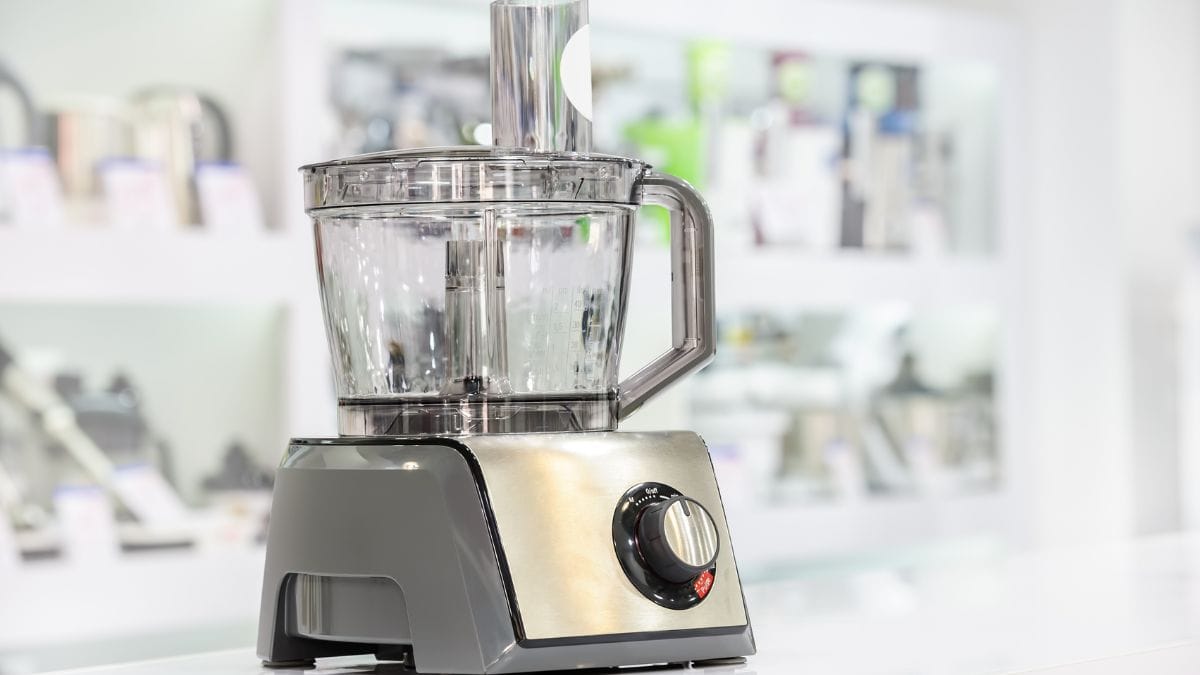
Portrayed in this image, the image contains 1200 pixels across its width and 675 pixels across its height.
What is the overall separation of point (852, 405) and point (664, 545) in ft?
7.96

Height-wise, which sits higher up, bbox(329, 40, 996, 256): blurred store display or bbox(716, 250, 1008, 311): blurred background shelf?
bbox(329, 40, 996, 256): blurred store display

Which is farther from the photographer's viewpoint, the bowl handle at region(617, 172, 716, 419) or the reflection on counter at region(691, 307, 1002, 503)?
the reflection on counter at region(691, 307, 1002, 503)

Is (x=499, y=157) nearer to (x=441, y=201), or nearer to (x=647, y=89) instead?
(x=441, y=201)

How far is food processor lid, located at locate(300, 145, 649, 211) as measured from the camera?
2.30ft

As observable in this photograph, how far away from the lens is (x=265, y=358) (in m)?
2.26

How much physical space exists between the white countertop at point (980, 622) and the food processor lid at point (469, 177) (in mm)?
244

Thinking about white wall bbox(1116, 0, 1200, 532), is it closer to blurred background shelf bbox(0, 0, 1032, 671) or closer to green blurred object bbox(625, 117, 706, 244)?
blurred background shelf bbox(0, 0, 1032, 671)

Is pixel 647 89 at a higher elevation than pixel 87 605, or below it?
higher

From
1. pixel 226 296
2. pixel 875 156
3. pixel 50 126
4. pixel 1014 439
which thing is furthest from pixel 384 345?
pixel 1014 439

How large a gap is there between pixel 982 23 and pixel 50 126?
6.52 ft

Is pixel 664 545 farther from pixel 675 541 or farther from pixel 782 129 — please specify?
pixel 782 129

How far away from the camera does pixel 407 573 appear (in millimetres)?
662

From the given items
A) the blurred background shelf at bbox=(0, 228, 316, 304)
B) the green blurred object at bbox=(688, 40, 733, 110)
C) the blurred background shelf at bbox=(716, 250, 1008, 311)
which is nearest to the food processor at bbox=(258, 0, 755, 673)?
the blurred background shelf at bbox=(0, 228, 316, 304)

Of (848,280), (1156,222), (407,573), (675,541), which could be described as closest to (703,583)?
(675,541)
